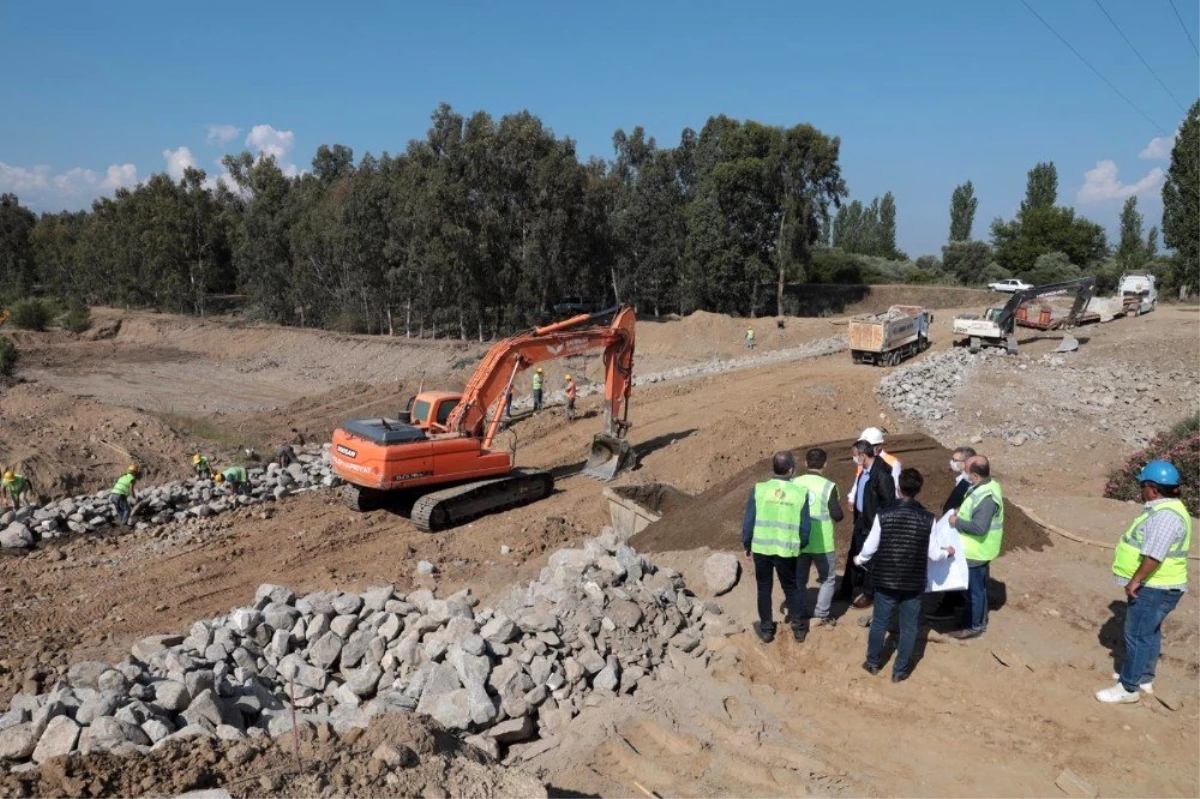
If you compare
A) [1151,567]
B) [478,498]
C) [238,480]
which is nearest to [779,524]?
[1151,567]

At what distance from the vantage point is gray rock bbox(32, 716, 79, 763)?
460 centimetres

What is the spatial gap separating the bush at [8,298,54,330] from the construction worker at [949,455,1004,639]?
5056cm

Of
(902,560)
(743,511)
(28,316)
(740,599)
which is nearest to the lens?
(902,560)

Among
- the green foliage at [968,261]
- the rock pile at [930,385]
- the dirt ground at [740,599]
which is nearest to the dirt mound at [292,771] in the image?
the dirt ground at [740,599]

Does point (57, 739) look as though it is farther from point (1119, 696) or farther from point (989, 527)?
point (1119, 696)

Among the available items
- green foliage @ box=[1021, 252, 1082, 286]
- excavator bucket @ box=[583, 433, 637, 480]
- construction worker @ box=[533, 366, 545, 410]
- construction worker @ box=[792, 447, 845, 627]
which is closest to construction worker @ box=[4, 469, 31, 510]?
excavator bucket @ box=[583, 433, 637, 480]

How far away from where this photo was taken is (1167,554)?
5223mm

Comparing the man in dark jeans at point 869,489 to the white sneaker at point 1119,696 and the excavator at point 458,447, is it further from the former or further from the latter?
the excavator at point 458,447

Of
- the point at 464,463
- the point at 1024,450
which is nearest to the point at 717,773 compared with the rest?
the point at 464,463

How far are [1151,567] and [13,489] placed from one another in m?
16.0

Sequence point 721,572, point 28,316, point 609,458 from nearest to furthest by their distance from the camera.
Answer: point 721,572, point 609,458, point 28,316

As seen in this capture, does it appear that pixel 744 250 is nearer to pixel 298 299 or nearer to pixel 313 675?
pixel 298 299

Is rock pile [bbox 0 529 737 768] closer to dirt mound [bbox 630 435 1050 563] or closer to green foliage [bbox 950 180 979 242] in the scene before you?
dirt mound [bbox 630 435 1050 563]

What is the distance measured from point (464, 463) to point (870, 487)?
7.36 metres
